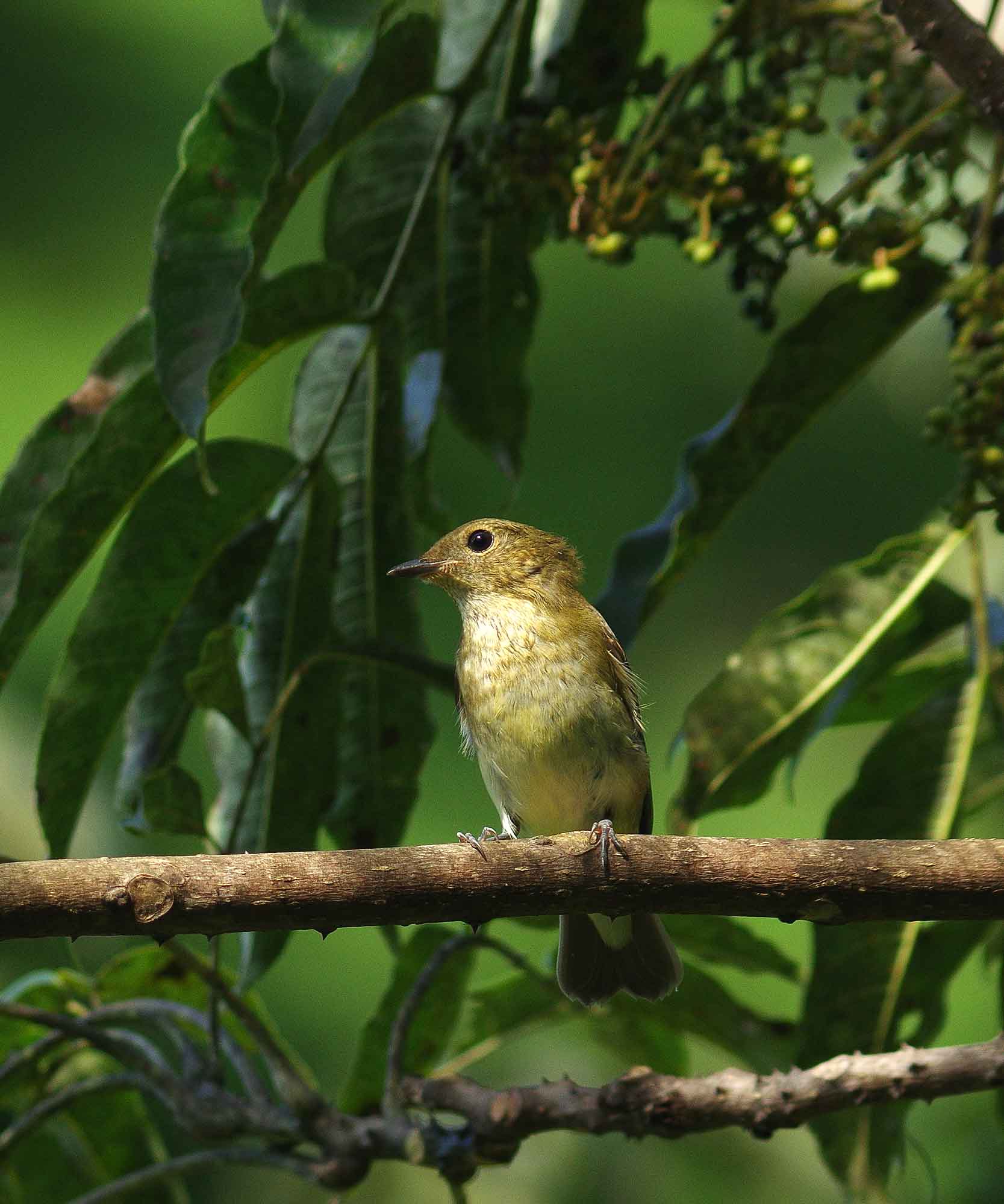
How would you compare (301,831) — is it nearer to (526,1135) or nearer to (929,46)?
(526,1135)

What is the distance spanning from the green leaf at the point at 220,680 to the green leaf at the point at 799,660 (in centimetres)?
75

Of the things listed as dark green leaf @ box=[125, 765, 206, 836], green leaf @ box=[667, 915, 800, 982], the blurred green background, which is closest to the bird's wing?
green leaf @ box=[667, 915, 800, 982]

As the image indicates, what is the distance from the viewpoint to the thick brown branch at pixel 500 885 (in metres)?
1.45

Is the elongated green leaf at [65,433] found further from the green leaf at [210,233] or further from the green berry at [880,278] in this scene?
the green berry at [880,278]

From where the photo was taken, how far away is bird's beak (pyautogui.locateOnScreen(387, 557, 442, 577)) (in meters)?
2.76

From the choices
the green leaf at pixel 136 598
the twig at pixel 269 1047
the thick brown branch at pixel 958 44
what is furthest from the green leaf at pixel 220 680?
the thick brown branch at pixel 958 44

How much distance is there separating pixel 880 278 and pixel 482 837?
4.31ft

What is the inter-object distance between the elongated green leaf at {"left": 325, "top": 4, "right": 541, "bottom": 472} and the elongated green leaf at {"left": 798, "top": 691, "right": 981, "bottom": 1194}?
96 cm

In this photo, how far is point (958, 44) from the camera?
2.01 metres

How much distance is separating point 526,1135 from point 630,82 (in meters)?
2.08

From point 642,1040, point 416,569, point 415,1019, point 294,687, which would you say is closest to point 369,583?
point 416,569

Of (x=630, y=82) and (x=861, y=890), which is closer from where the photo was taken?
(x=861, y=890)

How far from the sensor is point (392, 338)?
2824 mm

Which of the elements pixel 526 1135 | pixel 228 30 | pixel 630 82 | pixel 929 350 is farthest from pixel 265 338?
pixel 228 30
